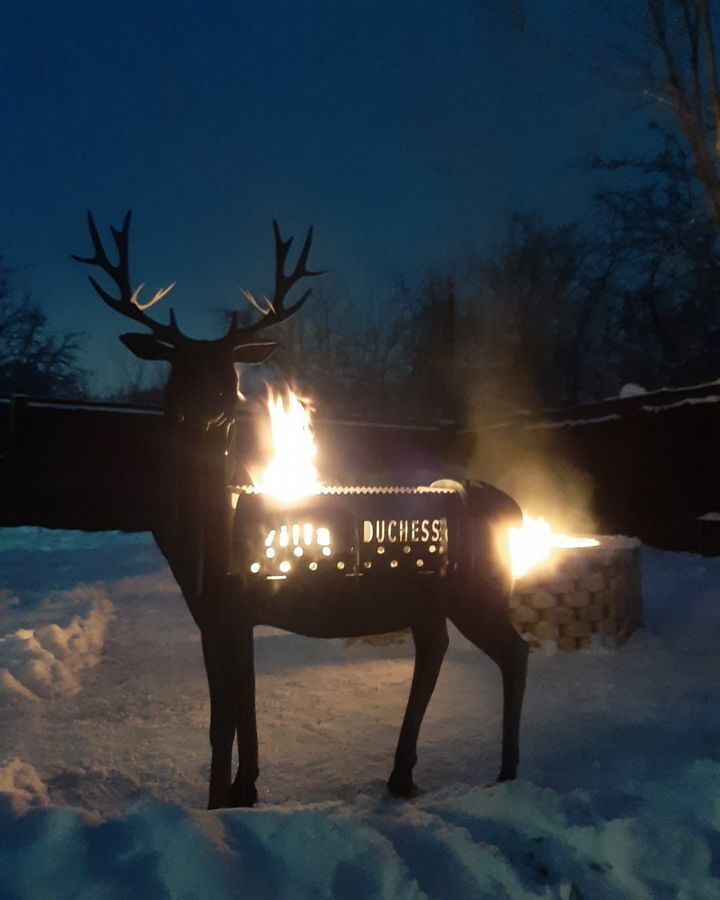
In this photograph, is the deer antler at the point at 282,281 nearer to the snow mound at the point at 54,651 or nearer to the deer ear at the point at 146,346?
the deer ear at the point at 146,346

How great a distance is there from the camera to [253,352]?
3084 mm

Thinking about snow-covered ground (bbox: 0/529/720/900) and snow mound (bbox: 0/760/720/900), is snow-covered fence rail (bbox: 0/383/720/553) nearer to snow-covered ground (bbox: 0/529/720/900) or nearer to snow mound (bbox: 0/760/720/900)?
snow-covered ground (bbox: 0/529/720/900)

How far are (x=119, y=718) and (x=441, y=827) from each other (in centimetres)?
272

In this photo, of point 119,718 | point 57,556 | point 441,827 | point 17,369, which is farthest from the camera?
point 17,369

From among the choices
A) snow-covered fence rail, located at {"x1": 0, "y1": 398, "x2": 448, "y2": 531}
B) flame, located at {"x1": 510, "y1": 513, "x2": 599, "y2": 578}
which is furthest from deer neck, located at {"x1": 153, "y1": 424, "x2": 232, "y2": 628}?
snow-covered fence rail, located at {"x1": 0, "y1": 398, "x2": 448, "y2": 531}

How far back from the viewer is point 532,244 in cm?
2466

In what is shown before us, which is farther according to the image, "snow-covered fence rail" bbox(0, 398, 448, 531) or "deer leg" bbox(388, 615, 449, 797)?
"snow-covered fence rail" bbox(0, 398, 448, 531)

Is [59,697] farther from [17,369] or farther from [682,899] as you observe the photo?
[17,369]

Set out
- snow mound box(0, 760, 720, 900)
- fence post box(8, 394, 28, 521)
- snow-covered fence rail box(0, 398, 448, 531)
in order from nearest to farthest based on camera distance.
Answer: snow mound box(0, 760, 720, 900) → fence post box(8, 394, 28, 521) → snow-covered fence rail box(0, 398, 448, 531)

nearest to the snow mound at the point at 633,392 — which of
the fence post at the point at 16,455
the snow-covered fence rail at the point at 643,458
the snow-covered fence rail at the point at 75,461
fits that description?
the snow-covered fence rail at the point at 643,458

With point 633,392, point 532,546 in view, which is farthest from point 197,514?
point 633,392

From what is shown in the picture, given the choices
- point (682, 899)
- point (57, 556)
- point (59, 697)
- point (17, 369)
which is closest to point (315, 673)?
point (59, 697)

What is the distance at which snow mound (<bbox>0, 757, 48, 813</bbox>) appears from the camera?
3132mm

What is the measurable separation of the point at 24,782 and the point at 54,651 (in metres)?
2.37
